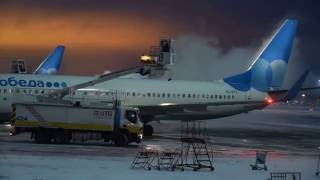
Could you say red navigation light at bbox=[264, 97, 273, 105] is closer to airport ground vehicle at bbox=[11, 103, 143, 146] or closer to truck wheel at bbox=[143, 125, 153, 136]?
truck wheel at bbox=[143, 125, 153, 136]

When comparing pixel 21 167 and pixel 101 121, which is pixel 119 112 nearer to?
pixel 101 121

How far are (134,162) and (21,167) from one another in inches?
209

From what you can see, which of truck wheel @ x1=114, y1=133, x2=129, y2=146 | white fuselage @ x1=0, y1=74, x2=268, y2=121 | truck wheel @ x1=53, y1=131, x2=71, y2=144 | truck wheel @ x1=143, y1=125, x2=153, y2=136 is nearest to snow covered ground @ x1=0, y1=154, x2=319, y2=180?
truck wheel @ x1=114, y1=133, x2=129, y2=146

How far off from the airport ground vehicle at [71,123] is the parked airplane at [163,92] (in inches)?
246

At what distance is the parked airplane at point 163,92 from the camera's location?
45.8 metres

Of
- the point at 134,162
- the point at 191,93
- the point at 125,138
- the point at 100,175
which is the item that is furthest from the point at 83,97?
the point at 100,175

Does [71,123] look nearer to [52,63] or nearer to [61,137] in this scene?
[61,137]

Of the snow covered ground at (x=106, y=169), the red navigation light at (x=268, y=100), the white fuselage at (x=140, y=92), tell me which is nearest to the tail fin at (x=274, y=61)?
the red navigation light at (x=268, y=100)

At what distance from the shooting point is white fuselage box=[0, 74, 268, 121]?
45.4 metres

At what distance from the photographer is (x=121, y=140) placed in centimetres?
3616

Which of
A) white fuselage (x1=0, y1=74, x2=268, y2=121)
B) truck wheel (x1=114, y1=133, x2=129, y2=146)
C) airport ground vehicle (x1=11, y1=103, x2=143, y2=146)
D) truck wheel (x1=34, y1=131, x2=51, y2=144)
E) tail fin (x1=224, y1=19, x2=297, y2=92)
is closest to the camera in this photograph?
airport ground vehicle (x1=11, y1=103, x2=143, y2=146)

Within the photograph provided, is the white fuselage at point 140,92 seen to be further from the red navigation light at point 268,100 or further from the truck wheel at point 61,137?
the truck wheel at point 61,137

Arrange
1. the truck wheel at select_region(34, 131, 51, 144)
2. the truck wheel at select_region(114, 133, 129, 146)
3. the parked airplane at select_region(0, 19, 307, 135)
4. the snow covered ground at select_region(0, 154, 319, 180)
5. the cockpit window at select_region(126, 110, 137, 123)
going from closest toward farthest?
the snow covered ground at select_region(0, 154, 319, 180), the truck wheel at select_region(34, 131, 51, 144), the truck wheel at select_region(114, 133, 129, 146), the cockpit window at select_region(126, 110, 137, 123), the parked airplane at select_region(0, 19, 307, 135)

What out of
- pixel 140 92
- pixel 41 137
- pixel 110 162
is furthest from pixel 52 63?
pixel 110 162
